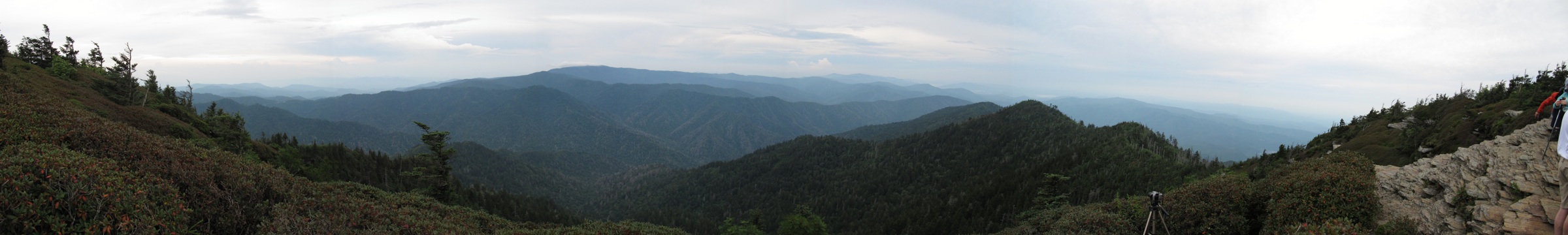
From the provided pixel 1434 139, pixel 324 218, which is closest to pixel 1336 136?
pixel 1434 139

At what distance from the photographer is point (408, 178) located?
316 ft

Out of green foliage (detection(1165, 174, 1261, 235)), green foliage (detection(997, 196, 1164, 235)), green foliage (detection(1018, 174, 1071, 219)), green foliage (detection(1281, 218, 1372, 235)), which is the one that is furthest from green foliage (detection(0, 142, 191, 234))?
green foliage (detection(1018, 174, 1071, 219))

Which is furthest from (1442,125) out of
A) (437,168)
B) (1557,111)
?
(437,168)

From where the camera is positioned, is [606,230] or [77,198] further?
[606,230]

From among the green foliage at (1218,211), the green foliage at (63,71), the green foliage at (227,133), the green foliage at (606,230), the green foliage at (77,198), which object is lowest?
the green foliage at (606,230)

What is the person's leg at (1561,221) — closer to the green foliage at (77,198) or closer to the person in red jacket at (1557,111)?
the person in red jacket at (1557,111)

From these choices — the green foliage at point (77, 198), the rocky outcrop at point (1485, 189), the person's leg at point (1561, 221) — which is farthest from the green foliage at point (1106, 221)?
the green foliage at point (77, 198)

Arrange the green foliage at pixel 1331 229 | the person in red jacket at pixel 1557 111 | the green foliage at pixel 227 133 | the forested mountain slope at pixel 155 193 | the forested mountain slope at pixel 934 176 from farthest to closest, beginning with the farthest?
the forested mountain slope at pixel 934 176 → the green foliage at pixel 227 133 → the person in red jacket at pixel 1557 111 → the green foliage at pixel 1331 229 → the forested mountain slope at pixel 155 193

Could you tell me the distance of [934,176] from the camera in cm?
12275

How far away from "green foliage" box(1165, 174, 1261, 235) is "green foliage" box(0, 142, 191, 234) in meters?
29.2

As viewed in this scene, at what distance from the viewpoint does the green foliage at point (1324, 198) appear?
45.1 ft

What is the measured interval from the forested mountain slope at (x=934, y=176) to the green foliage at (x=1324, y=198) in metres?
41.2

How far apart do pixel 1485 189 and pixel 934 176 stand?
11287 centimetres

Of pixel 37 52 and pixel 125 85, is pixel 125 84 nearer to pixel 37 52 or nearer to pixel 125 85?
pixel 125 85
